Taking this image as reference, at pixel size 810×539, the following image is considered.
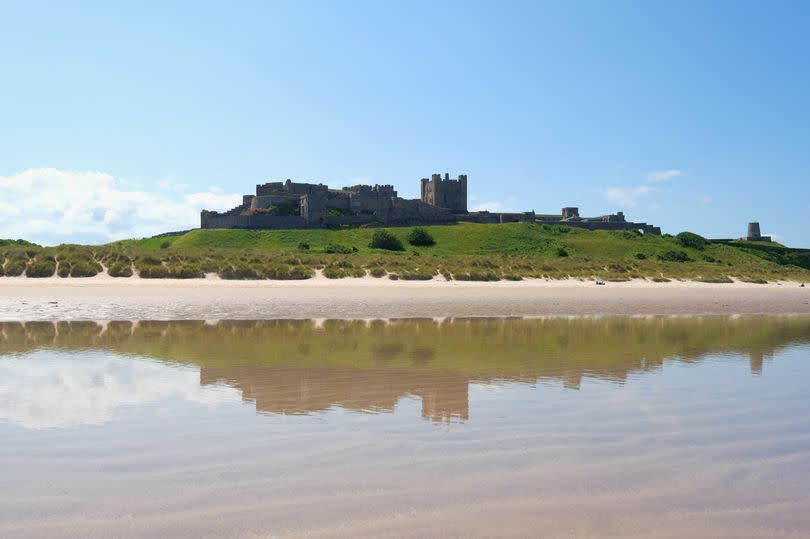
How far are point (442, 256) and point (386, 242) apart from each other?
1412 centimetres

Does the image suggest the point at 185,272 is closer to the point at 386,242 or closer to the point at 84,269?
the point at 84,269

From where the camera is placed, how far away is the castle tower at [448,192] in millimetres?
94750

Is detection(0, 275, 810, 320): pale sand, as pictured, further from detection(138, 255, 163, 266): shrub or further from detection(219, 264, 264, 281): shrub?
detection(138, 255, 163, 266): shrub

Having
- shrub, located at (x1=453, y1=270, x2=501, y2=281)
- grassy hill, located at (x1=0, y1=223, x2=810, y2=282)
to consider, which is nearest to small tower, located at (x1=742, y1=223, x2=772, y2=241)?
grassy hill, located at (x1=0, y1=223, x2=810, y2=282)

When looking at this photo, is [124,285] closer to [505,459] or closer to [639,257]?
[505,459]

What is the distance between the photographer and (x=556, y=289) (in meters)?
→ 28.5

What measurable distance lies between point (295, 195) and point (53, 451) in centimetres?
7963

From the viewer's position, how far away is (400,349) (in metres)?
12.2

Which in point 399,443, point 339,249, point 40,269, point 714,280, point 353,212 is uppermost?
point 353,212

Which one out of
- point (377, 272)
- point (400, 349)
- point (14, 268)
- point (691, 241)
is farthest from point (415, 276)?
point (691, 241)

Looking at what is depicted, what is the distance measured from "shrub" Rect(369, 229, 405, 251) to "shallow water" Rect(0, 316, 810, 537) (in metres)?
49.1

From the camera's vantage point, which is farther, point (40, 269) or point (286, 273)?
point (286, 273)

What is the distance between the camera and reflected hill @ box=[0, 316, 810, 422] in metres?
8.32

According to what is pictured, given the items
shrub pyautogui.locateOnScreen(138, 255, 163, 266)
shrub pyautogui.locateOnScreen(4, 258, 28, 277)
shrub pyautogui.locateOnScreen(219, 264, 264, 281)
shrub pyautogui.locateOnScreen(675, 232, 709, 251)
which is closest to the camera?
shrub pyautogui.locateOnScreen(4, 258, 28, 277)
